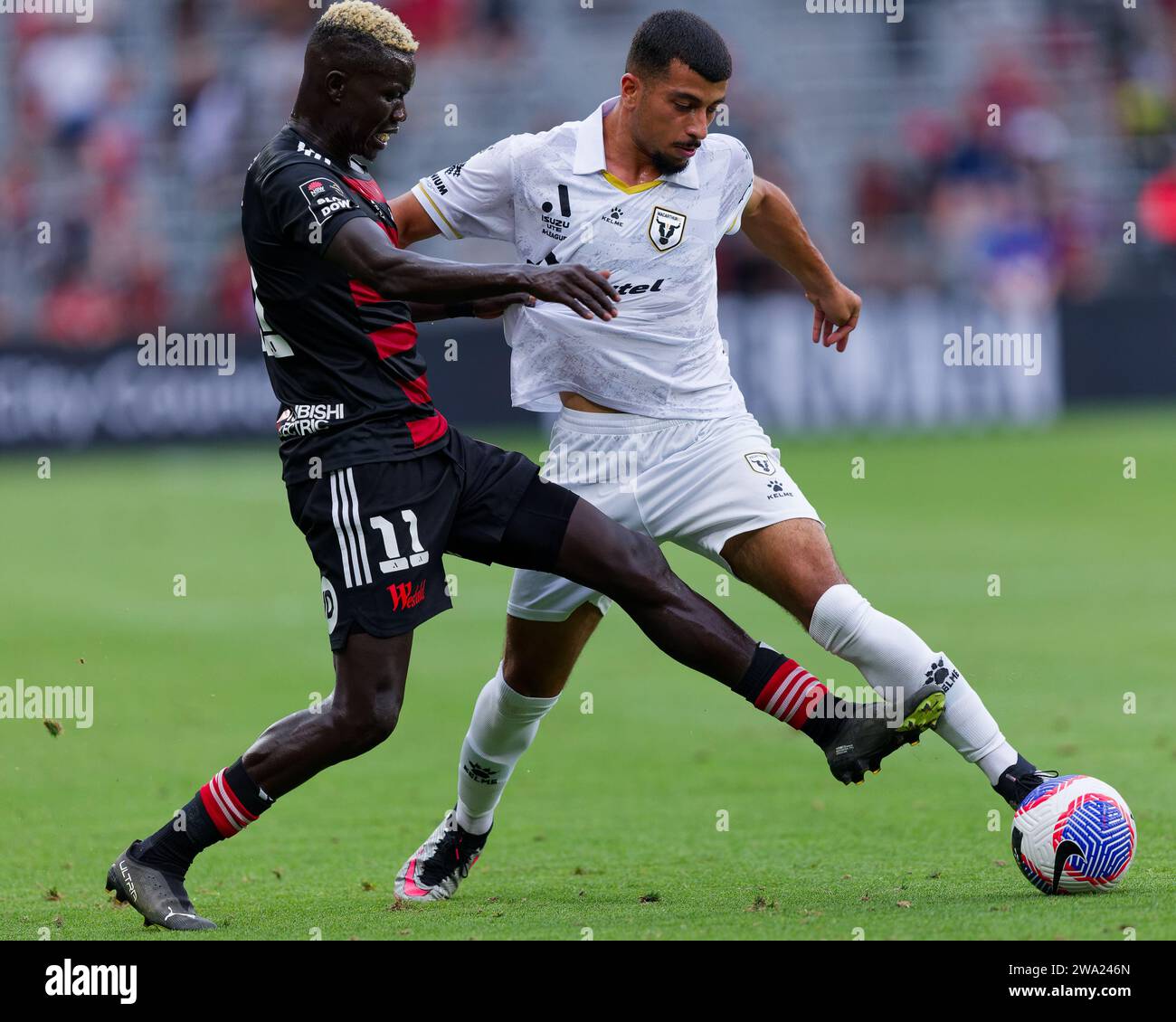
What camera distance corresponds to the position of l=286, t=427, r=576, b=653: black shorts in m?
5.42

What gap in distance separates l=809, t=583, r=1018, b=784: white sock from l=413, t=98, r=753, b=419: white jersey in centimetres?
91

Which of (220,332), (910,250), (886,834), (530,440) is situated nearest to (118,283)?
(220,332)

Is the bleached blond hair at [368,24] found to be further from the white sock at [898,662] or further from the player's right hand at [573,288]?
the white sock at [898,662]

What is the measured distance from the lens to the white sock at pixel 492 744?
6.26 metres

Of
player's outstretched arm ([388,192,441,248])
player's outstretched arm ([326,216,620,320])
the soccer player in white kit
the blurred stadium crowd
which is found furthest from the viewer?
the blurred stadium crowd

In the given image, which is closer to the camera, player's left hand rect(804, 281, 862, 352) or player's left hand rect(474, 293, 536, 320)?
player's left hand rect(474, 293, 536, 320)

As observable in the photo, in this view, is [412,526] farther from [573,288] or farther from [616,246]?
[616,246]

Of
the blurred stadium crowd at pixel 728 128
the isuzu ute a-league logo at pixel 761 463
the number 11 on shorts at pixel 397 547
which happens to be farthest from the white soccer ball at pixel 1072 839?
the blurred stadium crowd at pixel 728 128

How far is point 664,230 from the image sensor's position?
6184mm

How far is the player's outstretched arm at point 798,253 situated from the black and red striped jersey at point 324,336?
1.52 meters

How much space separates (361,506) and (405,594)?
0.29 metres

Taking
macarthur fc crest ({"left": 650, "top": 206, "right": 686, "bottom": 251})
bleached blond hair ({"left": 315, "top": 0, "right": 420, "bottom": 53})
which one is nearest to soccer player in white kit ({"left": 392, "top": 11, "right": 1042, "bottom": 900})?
macarthur fc crest ({"left": 650, "top": 206, "right": 686, "bottom": 251})

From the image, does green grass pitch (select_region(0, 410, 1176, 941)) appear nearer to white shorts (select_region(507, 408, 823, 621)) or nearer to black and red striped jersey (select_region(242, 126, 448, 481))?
white shorts (select_region(507, 408, 823, 621))

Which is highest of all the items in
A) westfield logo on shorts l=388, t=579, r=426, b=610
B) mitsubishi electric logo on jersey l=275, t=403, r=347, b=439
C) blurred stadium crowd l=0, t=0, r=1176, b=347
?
blurred stadium crowd l=0, t=0, r=1176, b=347
